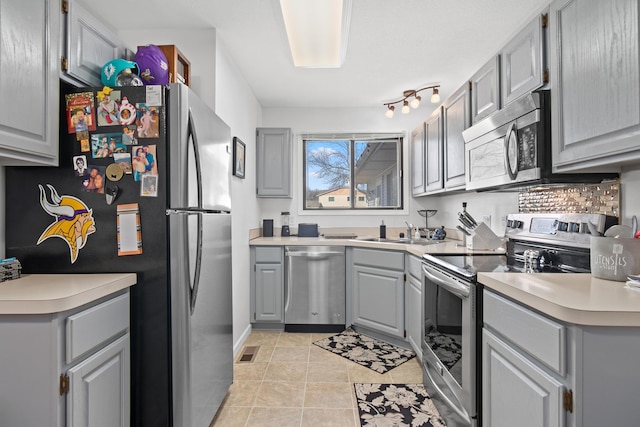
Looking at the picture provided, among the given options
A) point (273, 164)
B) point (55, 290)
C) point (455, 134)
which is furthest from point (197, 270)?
point (273, 164)

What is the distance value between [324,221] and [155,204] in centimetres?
263

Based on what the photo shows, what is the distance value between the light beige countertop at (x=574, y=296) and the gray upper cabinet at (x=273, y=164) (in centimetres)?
256

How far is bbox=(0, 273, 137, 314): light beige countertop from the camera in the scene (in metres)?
1.04

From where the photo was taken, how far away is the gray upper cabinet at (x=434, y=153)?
2.86m

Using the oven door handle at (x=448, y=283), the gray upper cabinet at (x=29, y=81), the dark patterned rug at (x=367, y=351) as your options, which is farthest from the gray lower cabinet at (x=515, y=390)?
the gray upper cabinet at (x=29, y=81)

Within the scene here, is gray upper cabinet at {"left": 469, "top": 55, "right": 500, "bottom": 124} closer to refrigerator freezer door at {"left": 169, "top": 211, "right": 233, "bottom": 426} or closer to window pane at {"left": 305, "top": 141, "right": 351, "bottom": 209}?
refrigerator freezer door at {"left": 169, "top": 211, "right": 233, "bottom": 426}

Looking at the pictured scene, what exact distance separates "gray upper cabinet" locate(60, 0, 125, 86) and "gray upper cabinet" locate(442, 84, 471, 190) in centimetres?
226

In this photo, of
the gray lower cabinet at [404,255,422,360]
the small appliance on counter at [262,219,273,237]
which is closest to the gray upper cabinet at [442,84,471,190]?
the gray lower cabinet at [404,255,422,360]

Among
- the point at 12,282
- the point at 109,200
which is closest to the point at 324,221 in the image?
the point at 109,200

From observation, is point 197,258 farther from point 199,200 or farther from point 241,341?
point 241,341

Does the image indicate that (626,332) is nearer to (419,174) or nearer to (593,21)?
(593,21)

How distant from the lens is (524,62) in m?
1.65

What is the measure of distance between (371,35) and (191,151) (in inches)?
65.4

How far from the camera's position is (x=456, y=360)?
5.54 feet
